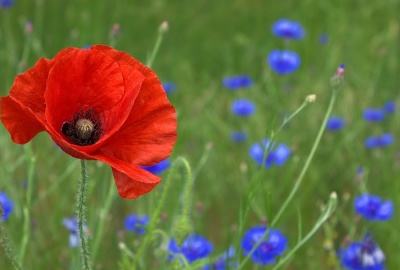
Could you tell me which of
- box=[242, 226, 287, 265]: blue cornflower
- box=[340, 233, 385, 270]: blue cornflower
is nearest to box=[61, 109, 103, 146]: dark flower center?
box=[242, 226, 287, 265]: blue cornflower

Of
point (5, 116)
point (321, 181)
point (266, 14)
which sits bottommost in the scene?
point (5, 116)

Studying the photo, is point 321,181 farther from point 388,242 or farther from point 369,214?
point 369,214

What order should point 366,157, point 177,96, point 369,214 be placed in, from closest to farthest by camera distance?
point 369,214 → point 366,157 → point 177,96

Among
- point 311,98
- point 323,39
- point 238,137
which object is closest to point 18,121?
point 311,98

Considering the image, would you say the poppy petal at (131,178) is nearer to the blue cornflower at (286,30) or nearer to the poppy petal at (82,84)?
the poppy petal at (82,84)

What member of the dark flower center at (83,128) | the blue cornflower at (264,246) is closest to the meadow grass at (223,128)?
the blue cornflower at (264,246)

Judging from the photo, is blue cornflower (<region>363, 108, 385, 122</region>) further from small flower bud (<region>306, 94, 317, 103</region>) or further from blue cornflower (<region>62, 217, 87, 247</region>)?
small flower bud (<region>306, 94, 317, 103</region>)

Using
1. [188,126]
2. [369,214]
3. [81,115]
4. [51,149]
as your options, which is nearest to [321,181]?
[188,126]
